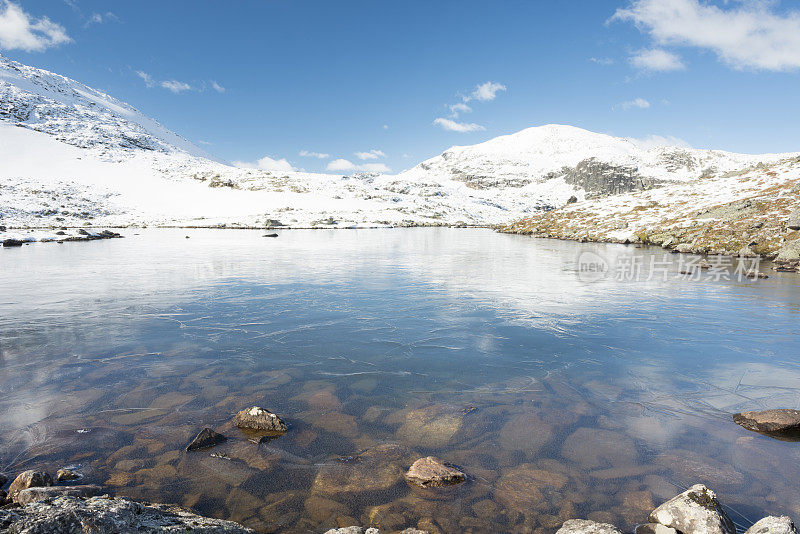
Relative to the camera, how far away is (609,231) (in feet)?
173

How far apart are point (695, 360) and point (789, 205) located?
39.7m

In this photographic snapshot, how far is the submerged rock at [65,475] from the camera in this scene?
541cm

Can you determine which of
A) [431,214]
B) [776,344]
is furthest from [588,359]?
[431,214]

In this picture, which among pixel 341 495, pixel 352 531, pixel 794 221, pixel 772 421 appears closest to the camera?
pixel 352 531

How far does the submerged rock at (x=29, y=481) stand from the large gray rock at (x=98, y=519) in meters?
2.21

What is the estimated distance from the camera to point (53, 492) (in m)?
4.74

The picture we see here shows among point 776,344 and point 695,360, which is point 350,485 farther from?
point 776,344

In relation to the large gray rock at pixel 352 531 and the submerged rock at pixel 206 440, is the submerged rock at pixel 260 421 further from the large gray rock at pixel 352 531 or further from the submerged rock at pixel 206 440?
the large gray rock at pixel 352 531

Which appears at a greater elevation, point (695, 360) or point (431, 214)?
point (431, 214)

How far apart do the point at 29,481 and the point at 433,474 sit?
5.39 metres

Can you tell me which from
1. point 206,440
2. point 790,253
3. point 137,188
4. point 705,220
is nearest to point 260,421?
point 206,440

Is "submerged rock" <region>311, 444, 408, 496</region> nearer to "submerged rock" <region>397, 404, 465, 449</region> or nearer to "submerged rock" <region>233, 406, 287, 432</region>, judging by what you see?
"submerged rock" <region>397, 404, 465, 449</region>

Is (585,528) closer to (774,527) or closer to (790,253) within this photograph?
(774,527)

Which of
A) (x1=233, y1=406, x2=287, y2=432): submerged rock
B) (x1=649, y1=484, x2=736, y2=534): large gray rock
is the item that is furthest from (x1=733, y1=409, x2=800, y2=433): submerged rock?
(x1=233, y1=406, x2=287, y2=432): submerged rock
